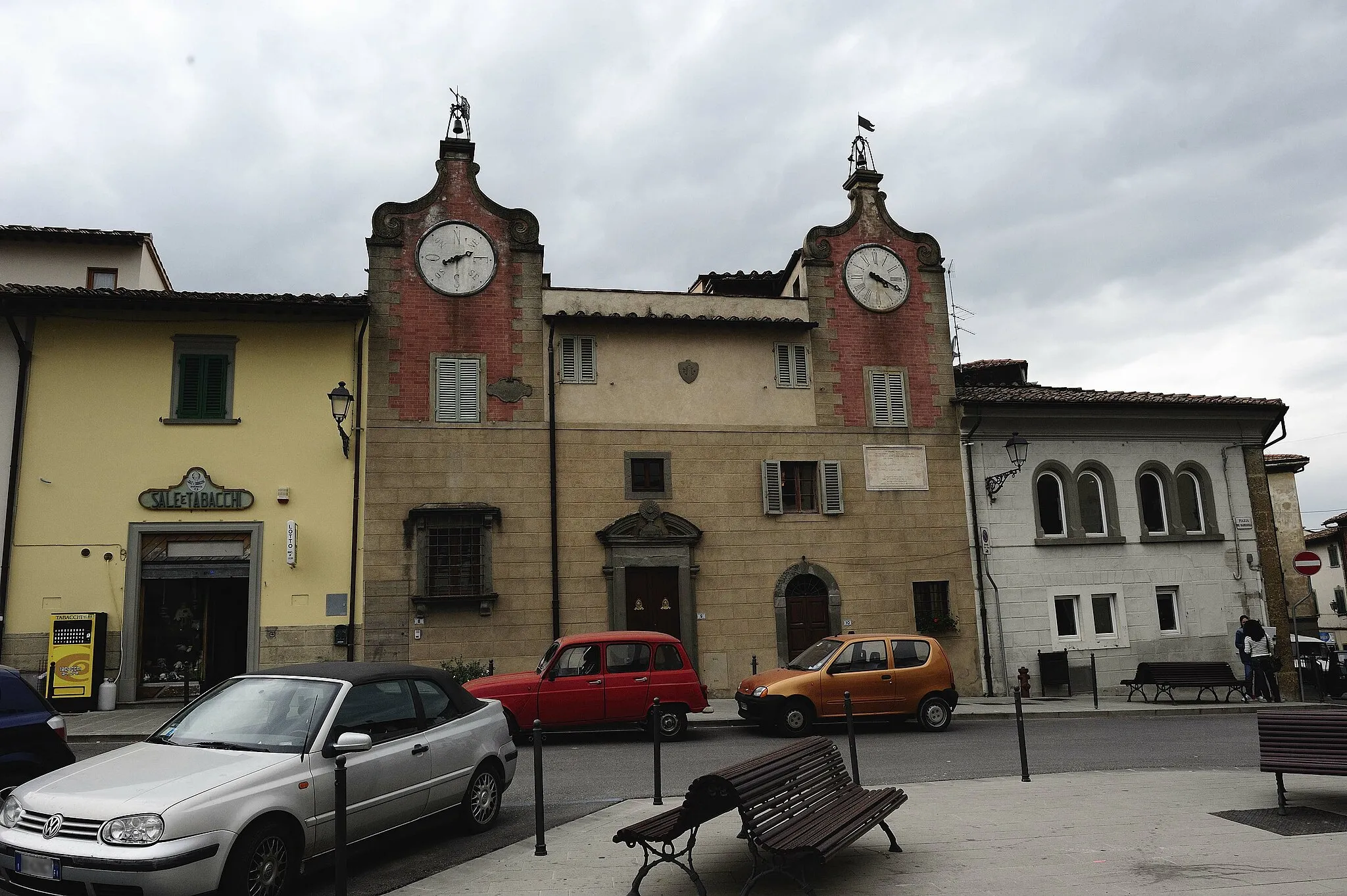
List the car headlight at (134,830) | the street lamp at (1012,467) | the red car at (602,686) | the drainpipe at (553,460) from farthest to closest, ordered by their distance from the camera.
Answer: the street lamp at (1012,467) → the drainpipe at (553,460) → the red car at (602,686) → the car headlight at (134,830)

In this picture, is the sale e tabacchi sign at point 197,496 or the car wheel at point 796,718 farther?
the sale e tabacchi sign at point 197,496

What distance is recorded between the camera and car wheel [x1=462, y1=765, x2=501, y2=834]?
26.3 ft

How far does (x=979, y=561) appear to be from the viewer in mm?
21672

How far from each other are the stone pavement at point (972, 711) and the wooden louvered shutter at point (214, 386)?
18.7 feet

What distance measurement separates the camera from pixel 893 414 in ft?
72.5

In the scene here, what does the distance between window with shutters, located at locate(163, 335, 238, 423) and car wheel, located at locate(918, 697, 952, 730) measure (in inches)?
556

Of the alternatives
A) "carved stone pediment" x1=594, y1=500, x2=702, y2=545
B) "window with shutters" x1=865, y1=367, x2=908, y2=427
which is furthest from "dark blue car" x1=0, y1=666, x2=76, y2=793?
"window with shutters" x1=865, y1=367, x2=908, y2=427

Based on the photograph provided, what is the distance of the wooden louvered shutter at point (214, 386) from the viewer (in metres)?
19.0

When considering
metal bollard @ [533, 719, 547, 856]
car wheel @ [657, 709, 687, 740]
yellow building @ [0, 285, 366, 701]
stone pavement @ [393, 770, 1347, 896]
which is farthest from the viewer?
yellow building @ [0, 285, 366, 701]

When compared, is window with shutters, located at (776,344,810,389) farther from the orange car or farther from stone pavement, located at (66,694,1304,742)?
the orange car

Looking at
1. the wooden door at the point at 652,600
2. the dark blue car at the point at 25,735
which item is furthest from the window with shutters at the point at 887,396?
the dark blue car at the point at 25,735

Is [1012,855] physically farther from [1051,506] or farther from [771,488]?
[1051,506]

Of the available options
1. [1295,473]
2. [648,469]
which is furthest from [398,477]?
[1295,473]

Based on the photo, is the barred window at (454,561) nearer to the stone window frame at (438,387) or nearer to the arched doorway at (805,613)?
the stone window frame at (438,387)
